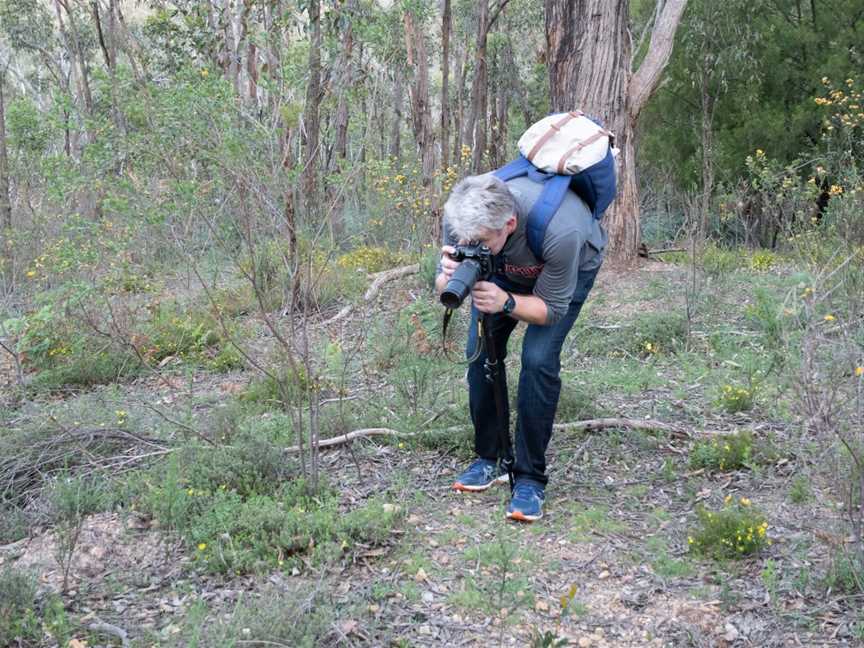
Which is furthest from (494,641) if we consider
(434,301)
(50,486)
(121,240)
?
(121,240)

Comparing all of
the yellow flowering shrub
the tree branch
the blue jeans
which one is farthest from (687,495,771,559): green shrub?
the yellow flowering shrub

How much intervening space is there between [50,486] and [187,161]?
2.35 metres

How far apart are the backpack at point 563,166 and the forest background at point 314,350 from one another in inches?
29.6

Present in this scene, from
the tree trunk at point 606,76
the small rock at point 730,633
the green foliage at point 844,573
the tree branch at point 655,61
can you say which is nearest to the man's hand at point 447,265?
the small rock at point 730,633

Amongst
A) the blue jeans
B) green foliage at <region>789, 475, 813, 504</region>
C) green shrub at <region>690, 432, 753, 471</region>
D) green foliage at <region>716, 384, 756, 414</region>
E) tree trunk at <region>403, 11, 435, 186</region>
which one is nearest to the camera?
the blue jeans

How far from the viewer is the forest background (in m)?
2.99

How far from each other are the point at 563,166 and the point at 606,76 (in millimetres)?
4747

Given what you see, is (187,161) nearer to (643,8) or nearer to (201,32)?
(201,32)

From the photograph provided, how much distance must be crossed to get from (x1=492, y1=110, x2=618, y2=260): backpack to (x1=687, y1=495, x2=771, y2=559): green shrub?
1.23 m

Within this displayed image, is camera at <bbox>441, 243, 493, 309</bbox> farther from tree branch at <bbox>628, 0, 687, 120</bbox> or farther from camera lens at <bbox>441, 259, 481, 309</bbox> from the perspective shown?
tree branch at <bbox>628, 0, 687, 120</bbox>

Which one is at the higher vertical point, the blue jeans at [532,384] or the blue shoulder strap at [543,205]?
the blue shoulder strap at [543,205]

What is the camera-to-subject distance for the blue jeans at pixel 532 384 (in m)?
3.42

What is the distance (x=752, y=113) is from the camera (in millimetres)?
13000

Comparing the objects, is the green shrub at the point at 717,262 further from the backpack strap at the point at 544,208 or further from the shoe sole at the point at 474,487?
the backpack strap at the point at 544,208
